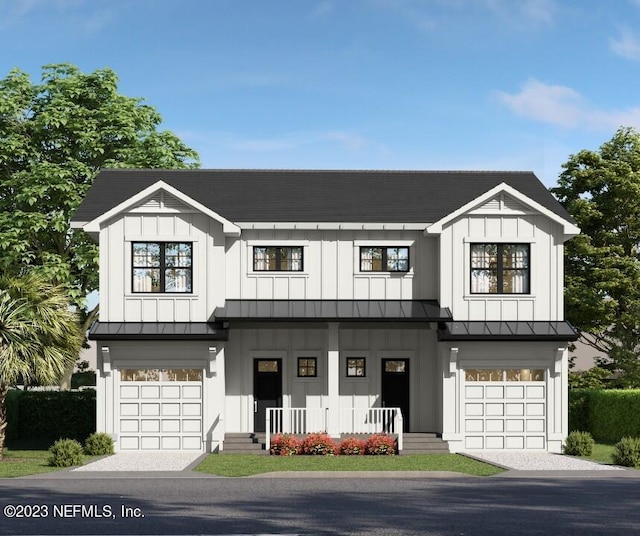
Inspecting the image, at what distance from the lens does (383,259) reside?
99.4ft

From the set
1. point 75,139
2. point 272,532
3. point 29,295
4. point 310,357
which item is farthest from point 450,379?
point 75,139

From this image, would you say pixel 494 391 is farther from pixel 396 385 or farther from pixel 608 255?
pixel 608 255

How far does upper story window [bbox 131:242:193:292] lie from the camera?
29.1 meters

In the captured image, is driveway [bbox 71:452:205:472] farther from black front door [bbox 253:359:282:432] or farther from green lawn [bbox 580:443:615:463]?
green lawn [bbox 580:443:615:463]

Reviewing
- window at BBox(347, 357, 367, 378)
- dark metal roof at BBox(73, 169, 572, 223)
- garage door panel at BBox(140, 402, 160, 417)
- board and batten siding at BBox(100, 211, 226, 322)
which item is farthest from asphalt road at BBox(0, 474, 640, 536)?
dark metal roof at BBox(73, 169, 572, 223)

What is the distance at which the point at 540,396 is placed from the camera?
29.4 meters

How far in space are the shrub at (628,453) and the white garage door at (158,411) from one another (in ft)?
41.5

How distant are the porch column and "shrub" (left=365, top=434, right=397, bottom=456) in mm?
1490

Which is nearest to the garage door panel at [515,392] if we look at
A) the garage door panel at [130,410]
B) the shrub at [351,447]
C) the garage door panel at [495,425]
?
the garage door panel at [495,425]

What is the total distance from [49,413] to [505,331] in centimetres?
1764

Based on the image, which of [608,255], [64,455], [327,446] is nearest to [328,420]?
[327,446]

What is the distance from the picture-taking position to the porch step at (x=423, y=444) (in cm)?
2819

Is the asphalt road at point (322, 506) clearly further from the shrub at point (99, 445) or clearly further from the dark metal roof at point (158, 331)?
the dark metal roof at point (158, 331)

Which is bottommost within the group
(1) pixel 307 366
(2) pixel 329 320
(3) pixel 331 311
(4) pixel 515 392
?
(4) pixel 515 392
